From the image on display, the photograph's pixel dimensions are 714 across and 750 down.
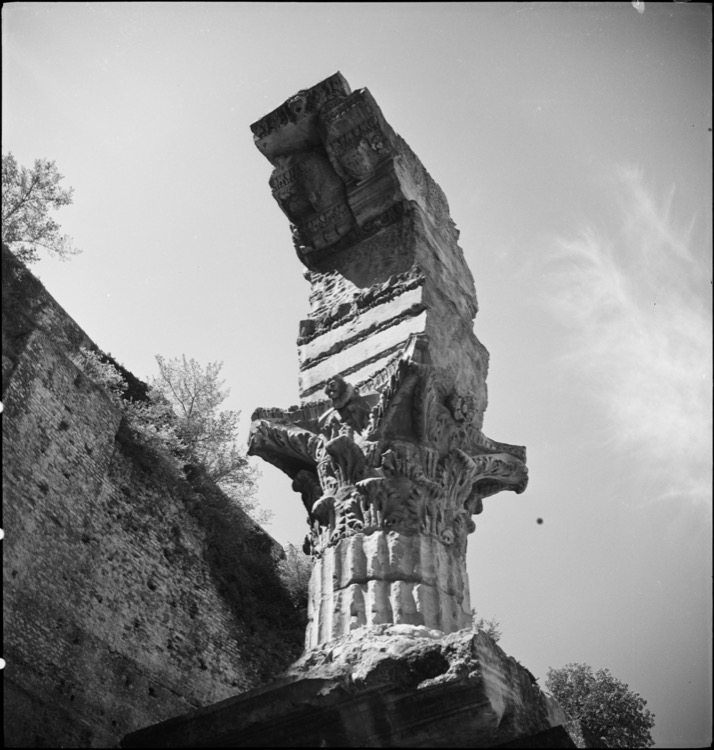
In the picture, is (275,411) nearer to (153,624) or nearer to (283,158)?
(283,158)

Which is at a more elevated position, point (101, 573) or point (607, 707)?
point (101, 573)

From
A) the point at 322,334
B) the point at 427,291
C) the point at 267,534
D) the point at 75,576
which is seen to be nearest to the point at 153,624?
the point at 75,576

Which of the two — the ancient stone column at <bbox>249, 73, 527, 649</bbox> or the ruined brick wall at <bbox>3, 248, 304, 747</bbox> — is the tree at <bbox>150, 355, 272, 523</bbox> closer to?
the ruined brick wall at <bbox>3, 248, 304, 747</bbox>

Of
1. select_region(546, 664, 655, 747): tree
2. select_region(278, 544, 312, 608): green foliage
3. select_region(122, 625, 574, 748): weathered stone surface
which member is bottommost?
select_region(122, 625, 574, 748): weathered stone surface

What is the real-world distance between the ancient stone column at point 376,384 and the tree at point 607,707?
32.4 ft

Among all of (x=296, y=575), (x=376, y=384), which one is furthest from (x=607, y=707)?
(x=376, y=384)

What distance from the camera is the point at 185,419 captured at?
1730cm

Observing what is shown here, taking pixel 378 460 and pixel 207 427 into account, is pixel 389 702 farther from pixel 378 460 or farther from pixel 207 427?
pixel 207 427

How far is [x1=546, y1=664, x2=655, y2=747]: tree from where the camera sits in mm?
14289

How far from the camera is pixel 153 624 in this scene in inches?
439

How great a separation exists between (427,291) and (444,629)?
2.43 metres

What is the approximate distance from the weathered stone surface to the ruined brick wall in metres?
3.55

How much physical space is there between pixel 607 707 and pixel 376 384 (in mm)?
11324

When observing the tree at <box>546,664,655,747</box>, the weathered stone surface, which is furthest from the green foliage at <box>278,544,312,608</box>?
the weathered stone surface
